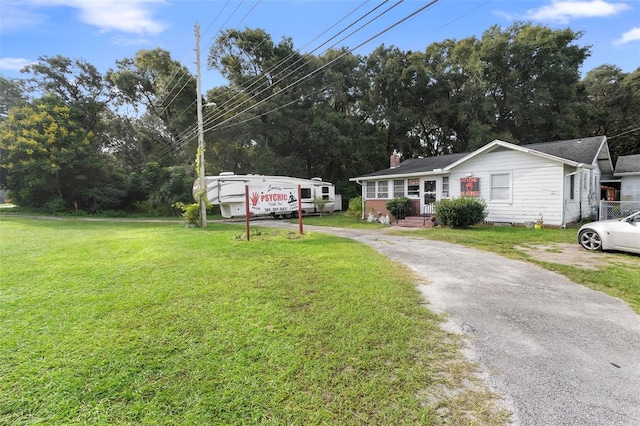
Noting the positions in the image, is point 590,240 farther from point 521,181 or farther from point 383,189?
point 383,189

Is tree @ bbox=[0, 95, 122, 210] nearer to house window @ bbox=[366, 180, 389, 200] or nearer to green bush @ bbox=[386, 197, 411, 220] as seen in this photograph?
house window @ bbox=[366, 180, 389, 200]

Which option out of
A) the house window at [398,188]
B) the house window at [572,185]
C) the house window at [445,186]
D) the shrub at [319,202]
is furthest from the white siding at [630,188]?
the shrub at [319,202]

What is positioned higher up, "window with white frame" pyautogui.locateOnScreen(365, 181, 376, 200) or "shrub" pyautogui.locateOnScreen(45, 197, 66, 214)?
"window with white frame" pyautogui.locateOnScreen(365, 181, 376, 200)

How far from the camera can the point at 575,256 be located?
279 inches

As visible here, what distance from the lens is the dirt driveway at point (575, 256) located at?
6.40 m

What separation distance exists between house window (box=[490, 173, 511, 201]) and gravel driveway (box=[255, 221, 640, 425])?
319 inches

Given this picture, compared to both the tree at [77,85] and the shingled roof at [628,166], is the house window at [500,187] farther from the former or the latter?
the tree at [77,85]

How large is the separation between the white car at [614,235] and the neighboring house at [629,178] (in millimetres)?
13494

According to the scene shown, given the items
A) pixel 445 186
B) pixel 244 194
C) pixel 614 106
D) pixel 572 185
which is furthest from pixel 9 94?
pixel 614 106

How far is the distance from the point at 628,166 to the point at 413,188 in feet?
41.7

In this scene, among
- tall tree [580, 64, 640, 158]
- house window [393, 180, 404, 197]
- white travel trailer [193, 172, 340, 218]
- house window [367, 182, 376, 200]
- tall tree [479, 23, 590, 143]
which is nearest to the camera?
white travel trailer [193, 172, 340, 218]

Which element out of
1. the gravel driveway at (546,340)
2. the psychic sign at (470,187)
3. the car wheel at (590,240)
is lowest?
the gravel driveway at (546,340)

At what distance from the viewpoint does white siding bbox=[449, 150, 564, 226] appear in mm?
11641

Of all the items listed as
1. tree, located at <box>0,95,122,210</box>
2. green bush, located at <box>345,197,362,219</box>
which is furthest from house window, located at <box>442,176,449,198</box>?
tree, located at <box>0,95,122,210</box>
